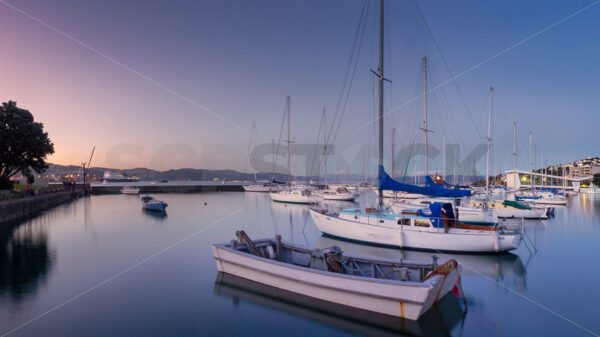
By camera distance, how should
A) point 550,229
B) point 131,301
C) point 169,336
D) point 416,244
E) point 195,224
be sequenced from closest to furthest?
point 169,336
point 131,301
point 416,244
point 550,229
point 195,224

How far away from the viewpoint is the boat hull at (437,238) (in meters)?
13.3

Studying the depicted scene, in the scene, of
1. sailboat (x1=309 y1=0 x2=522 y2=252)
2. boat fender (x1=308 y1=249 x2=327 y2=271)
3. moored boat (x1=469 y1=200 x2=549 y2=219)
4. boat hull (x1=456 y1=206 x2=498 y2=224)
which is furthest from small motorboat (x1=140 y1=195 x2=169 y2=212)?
moored boat (x1=469 y1=200 x2=549 y2=219)

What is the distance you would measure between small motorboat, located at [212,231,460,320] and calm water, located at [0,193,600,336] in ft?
1.63

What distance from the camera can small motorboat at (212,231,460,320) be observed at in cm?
719

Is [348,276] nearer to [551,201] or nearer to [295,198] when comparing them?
[295,198]

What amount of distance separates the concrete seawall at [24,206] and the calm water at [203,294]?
33.6 ft

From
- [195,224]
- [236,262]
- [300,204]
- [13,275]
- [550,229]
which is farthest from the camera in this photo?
[300,204]

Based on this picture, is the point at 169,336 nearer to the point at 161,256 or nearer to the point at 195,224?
the point at 161,256

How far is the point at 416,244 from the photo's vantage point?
13.9 metres

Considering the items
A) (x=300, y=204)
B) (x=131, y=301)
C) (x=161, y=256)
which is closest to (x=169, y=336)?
(x=131, y=301)

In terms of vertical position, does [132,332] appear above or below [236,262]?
below

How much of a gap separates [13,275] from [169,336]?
860cm

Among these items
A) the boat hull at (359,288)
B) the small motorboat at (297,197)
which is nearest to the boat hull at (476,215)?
the boat hull at (359,288)

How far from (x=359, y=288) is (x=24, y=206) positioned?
36.5 m
